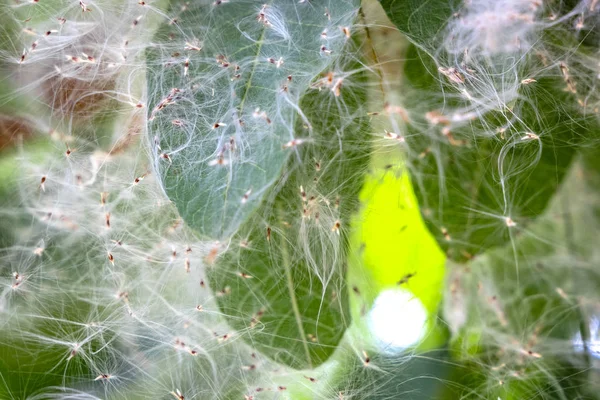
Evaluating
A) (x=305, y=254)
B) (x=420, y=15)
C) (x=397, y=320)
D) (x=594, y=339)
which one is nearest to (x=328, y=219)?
(x=305, y=254)

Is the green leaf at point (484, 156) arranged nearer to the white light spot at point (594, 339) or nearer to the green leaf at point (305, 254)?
the green leaf at point (305, 254)

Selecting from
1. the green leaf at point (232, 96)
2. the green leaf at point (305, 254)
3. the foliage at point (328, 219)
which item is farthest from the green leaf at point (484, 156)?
the green leaf at point (232, 96)

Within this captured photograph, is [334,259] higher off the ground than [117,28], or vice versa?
[117,28]

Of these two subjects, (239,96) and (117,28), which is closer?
(239,96)

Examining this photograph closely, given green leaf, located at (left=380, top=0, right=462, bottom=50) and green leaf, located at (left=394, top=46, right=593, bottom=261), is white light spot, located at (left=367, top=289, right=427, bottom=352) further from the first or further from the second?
green leaf, located at (left=380, top=0, right=462, bottom=50)

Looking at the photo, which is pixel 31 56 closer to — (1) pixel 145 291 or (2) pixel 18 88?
(2) pixel 18 88

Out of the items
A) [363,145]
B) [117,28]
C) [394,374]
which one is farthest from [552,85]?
[117,28]

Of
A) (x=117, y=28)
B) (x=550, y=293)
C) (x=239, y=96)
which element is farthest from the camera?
(x=550, y=293)
